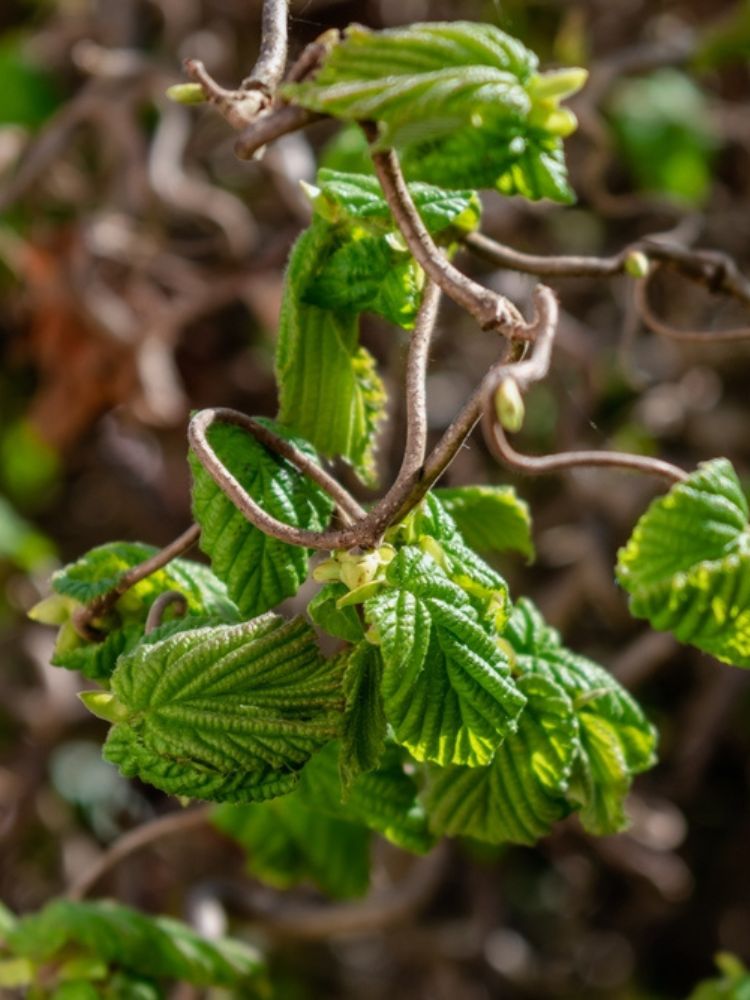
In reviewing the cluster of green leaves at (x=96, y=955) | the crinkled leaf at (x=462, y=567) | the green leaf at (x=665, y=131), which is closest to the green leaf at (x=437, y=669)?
the crinkled leaf at (x=462, y=567)

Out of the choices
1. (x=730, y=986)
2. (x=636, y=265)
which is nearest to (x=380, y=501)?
(x=636, y=265)

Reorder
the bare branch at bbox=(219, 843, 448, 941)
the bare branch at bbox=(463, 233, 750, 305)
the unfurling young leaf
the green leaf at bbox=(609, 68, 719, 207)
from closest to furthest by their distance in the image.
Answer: the bare branch at bbox=(463, 233, 750, 305)
the unfurling young leaf
the bare branch at bbox=(219, 843, 448, 941)
the green leaf at bbox=(609, 68, 719, 207)

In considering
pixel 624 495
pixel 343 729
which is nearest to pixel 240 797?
pixel 343 729

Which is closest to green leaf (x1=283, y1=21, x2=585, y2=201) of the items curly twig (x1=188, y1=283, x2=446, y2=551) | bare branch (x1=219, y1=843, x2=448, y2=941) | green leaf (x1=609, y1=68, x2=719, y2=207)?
curly twig (x1=188, y1=283, x2=446, y2=551)

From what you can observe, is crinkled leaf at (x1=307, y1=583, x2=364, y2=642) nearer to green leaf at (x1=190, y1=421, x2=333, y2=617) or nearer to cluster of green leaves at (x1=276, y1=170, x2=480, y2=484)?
green leaf at (x1=190, y1=421, x2=333, y2=617)

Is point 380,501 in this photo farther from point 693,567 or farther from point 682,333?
point 682,333
